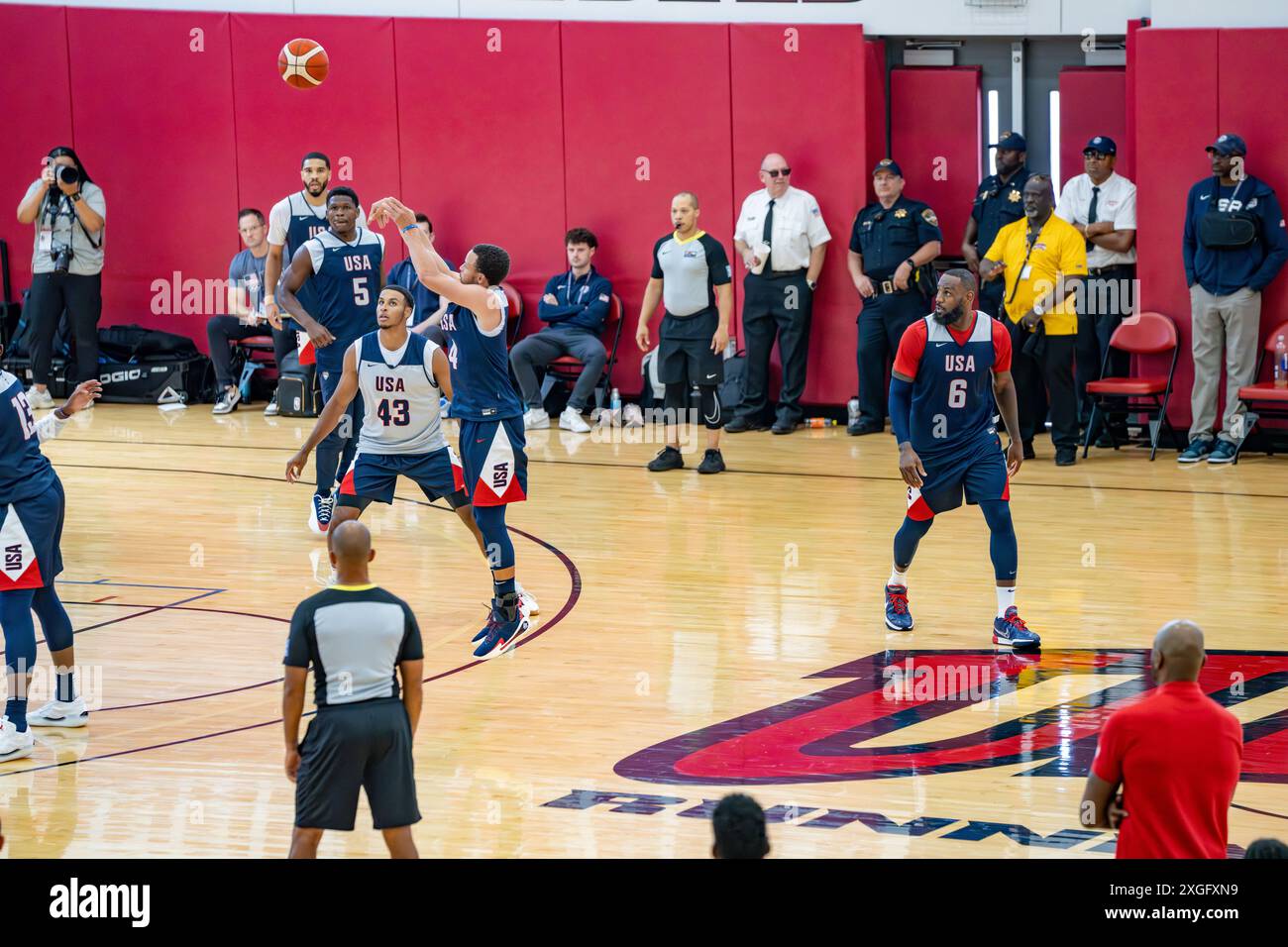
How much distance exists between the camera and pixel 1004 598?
9.19 m

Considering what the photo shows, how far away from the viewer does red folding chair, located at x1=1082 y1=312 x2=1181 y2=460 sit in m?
14.7

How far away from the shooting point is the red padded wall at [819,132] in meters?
16.5

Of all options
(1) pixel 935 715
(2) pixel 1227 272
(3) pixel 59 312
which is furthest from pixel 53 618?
(3) pixel 59 312

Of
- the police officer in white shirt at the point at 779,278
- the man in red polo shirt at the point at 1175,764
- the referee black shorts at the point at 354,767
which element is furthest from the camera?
the police officer in white shirt at the point at 779,278

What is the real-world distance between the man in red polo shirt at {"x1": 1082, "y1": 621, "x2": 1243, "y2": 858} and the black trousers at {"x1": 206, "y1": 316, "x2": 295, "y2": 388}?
14.0m

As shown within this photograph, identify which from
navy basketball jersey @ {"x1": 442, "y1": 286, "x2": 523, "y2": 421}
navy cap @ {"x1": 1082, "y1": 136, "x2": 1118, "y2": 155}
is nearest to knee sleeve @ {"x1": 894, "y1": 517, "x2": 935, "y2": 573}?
navy basketball jersey @ {"x1": 442, "y1": 286, "x2": 523, "y2": 421}

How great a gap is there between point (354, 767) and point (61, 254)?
44.4ft

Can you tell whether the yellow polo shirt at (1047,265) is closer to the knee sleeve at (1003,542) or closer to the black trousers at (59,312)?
the knee sleeve at (1003,542)

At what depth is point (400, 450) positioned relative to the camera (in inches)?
372

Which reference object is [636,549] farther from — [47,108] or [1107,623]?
[47,108]

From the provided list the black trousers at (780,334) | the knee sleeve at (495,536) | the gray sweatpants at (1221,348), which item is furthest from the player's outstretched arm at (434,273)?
the gray sweatpants at (1221,348)

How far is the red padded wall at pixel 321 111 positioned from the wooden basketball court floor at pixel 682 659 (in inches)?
183

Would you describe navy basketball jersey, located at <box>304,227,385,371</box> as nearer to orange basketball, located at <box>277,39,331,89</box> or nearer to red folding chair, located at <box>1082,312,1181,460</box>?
orange basketball, located at <box>277,39,331,89</box>

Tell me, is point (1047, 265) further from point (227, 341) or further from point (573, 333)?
point (227, 341)
